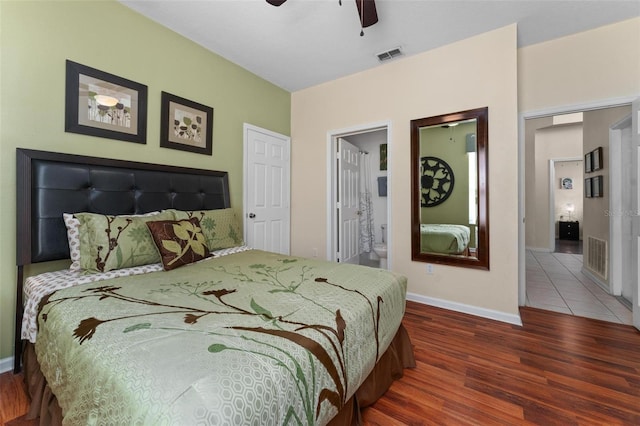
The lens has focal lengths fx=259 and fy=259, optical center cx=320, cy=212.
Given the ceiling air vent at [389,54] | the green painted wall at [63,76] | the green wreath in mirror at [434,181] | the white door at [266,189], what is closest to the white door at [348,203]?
the white door at [266,189]

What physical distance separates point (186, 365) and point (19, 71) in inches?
93.5

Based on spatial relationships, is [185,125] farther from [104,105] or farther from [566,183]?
[566,183]

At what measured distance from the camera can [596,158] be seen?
3.57 meters

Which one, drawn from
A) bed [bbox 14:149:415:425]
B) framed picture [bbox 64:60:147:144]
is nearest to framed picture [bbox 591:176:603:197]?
bed [bbox 14:149:415:425]

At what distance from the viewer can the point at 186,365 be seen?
0.73m

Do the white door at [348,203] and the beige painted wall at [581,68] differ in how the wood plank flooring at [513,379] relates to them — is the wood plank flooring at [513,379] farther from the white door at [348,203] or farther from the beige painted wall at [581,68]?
the beige painted wall at [581,68]

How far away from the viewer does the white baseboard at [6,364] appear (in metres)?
1.71

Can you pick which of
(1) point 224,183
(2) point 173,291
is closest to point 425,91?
(1) point 224,183

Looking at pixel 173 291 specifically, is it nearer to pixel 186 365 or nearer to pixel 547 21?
pixel 186 365

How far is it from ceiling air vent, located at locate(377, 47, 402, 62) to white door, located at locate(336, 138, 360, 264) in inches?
45.7

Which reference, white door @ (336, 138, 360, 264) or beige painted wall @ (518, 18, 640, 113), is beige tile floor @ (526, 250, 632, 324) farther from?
white door @ (336, 138, 360, 264)

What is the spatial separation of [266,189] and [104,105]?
1.88m

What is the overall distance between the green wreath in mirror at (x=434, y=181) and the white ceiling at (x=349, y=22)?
1.26 m

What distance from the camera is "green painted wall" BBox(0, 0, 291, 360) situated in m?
1.71
